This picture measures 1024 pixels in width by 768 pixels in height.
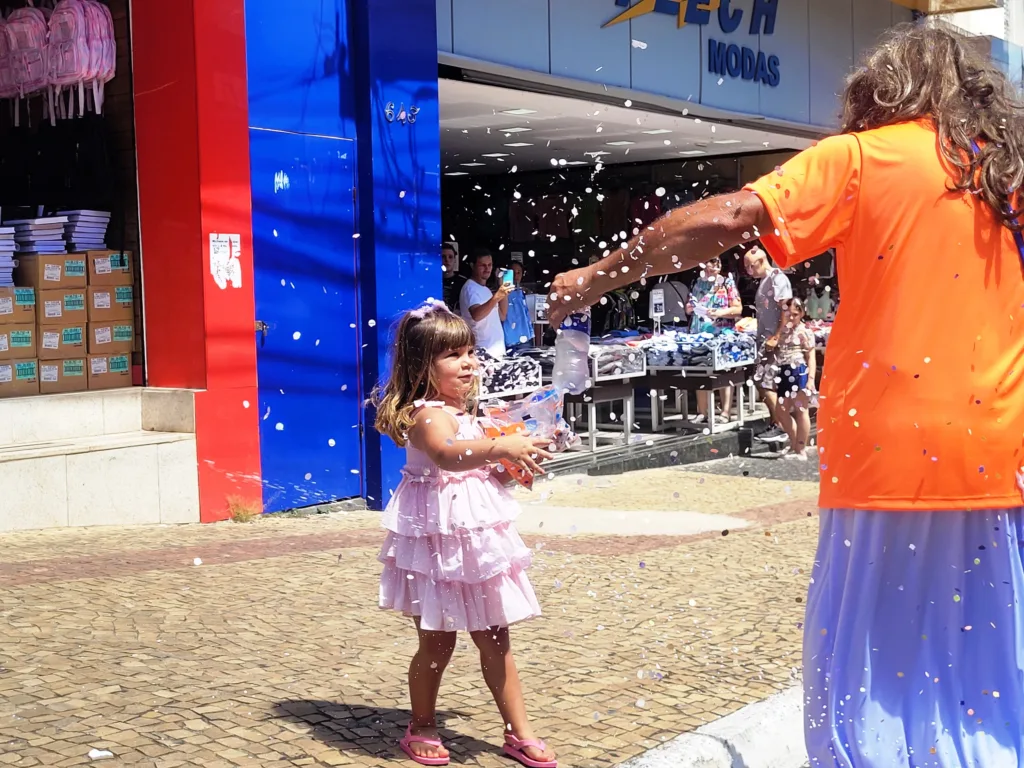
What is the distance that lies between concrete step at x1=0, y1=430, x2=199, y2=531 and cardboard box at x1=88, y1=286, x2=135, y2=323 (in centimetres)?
68

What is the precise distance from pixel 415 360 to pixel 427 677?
1.00 meters

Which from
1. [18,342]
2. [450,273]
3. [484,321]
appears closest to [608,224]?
[450,273]

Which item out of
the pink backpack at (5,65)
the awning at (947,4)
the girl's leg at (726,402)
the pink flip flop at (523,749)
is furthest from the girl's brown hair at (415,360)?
the awning at (947,4)

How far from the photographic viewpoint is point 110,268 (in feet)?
30.3

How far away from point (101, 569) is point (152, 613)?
3.78 feet

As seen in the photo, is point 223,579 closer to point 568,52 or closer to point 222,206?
point 222,206

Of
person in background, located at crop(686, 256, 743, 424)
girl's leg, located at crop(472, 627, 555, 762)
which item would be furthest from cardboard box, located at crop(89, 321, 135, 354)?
person in background, located at crop(686, 256, 743, 424)

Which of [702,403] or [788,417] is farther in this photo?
[702,403]

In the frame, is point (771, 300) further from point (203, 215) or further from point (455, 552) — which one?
point (455, 552)

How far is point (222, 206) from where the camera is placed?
880cm

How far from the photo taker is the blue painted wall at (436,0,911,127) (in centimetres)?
1130

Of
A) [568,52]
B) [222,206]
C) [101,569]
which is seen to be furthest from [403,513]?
[568,52]

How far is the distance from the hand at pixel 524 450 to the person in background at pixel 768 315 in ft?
29.7

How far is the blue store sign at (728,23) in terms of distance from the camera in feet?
44.0
